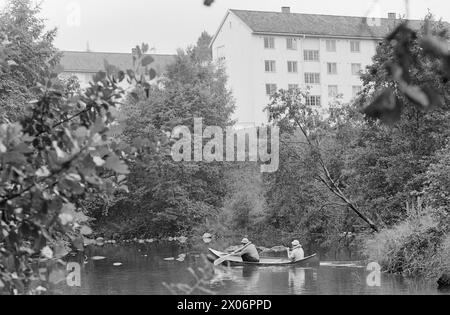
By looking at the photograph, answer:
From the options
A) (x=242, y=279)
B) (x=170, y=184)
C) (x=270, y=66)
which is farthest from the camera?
(x=270, y=66)

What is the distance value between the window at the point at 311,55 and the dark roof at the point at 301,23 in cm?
161

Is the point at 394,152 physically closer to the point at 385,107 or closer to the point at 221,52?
the point at 385,107

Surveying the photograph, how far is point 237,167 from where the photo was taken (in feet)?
148

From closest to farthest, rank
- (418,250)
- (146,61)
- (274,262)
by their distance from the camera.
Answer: (146,61) → (418,250) → (274,262)

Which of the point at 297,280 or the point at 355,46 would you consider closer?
the point at 297,280

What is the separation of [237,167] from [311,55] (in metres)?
21.4

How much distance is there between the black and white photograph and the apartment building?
16 cm

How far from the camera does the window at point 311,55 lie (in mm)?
63125

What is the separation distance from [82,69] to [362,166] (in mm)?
60756

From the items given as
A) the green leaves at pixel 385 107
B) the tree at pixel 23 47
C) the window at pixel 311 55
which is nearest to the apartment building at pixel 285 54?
the window at pixel 311 55

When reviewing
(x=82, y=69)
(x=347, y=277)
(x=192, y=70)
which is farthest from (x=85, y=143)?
(x=82, y=69)

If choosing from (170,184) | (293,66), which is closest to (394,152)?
(170,184)

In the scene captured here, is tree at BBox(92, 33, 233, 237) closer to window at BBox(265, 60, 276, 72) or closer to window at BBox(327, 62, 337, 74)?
window at BBox(265, 60, 276, 72)

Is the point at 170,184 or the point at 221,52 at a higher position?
the point at 221,52
